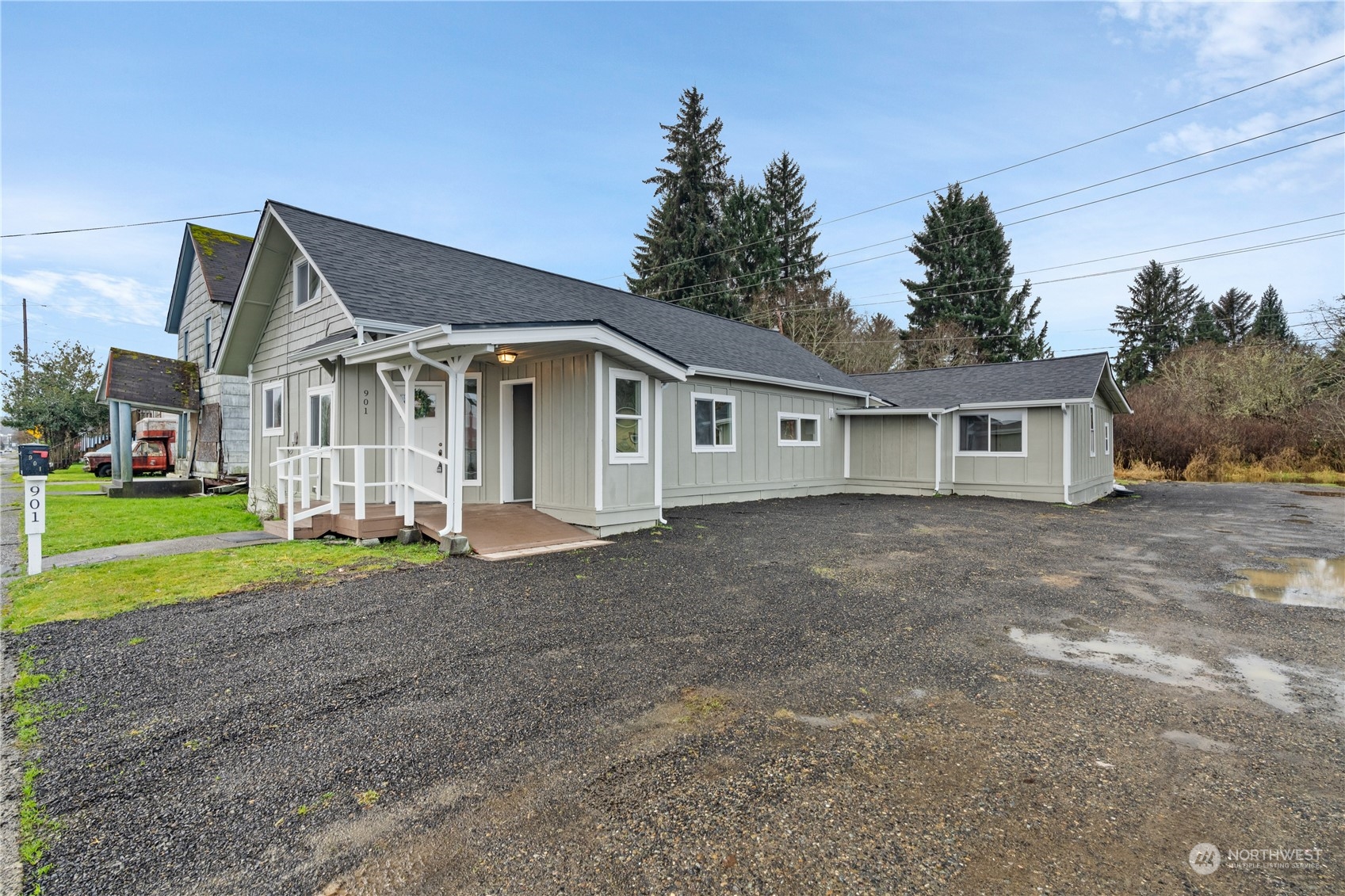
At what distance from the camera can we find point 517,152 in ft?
68.5

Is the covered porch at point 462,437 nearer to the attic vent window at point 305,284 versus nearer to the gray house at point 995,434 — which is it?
the attic vent window at point 305,284

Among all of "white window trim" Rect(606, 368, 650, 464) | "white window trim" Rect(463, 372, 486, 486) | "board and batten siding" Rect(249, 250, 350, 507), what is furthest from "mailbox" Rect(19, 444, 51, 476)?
"white window trim" Rect(606, 368, 650, 464)

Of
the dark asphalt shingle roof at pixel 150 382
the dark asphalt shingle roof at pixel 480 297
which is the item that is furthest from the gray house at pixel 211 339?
the dark asphalt shingle roof at pixel 480 297

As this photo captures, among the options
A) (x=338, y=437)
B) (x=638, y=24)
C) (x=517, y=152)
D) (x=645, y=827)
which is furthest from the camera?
(x=517, y=152)

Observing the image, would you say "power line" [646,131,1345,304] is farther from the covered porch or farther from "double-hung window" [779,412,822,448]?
the covered porch

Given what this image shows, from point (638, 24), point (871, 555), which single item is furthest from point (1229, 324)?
point (871, 555)

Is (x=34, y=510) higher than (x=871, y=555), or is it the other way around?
(x=34, y=510)

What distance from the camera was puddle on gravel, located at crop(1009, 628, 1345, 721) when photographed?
138 inches

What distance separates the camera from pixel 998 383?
600 inches

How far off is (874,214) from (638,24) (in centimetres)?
1644

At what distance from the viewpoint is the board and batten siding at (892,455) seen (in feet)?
49.5

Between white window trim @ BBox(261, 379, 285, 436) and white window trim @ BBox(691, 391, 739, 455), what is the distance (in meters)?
7.56

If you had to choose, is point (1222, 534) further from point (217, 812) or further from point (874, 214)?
point (874, 214)

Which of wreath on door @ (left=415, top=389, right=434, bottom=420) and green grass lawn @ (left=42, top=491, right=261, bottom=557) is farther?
wreath on door @ (left=415, top=389, right=434, bottom=420)
